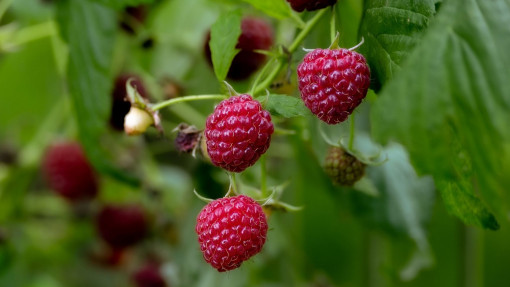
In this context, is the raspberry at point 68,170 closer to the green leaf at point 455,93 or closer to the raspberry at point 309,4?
the raspberry at point 309,4

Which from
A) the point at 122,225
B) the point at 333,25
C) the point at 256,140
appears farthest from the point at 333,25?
the point at 122,225

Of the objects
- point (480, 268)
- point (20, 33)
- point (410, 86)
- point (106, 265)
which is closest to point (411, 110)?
point (410, 86)

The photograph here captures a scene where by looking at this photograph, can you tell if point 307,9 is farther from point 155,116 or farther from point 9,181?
point 9,181

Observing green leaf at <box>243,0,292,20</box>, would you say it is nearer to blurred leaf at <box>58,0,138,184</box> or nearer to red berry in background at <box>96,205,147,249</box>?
blurred leaf at <box>58,0,138,184</box>

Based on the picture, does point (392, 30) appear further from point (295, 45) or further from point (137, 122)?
point (137, 122)

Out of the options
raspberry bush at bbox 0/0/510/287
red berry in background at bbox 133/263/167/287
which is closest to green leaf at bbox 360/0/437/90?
raspberry bush at bbox 0/0/510/287
